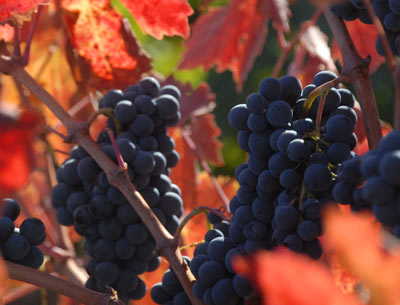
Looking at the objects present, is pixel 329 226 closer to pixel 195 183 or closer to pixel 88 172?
pixel 88 172

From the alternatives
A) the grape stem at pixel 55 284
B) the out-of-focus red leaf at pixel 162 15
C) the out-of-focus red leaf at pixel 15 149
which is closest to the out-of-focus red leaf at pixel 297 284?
the out-of-focus red leaf at pixel 15 149

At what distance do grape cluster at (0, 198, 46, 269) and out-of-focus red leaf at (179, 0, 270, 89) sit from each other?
17.2 inches

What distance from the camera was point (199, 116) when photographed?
87 centimetres

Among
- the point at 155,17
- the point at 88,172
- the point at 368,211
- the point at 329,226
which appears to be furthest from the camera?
the point at 155,17

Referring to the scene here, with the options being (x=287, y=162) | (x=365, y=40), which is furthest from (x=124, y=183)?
(x=365, y=40)

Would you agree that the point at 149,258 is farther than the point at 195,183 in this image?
No

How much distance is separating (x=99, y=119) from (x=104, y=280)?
0.97 ft

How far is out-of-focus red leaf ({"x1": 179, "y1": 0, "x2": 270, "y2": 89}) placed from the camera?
2.85ft

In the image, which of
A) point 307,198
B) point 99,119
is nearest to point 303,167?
point 307,198

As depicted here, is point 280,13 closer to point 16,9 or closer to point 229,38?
point 229,38

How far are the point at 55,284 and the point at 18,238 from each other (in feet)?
0.19

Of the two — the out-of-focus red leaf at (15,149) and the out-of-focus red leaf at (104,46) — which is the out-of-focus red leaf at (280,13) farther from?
the out-of-focus red leaf at (15,149)

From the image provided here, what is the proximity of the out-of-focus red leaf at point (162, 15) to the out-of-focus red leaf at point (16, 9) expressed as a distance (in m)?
0.17

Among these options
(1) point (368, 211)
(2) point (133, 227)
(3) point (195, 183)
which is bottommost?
(3) point (195, 183)
